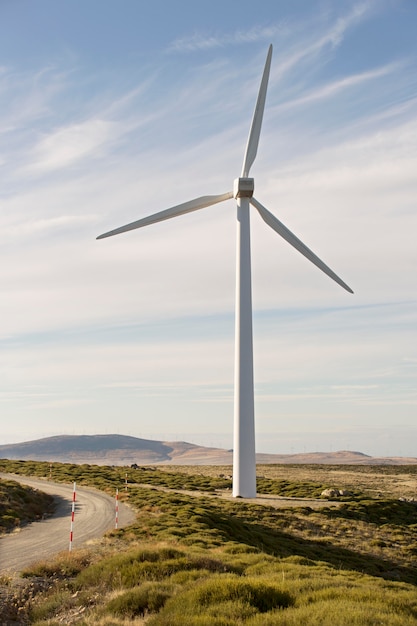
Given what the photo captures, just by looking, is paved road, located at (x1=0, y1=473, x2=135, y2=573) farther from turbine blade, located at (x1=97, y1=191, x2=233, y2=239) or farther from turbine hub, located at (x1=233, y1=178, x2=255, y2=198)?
turbine hub, located at (x1=233, y1=178, x2=255, y2=198)

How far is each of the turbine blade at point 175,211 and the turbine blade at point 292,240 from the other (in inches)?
127

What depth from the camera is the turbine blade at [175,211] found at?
46562 mm

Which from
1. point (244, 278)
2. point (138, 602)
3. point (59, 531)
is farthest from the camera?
point (244, 278)

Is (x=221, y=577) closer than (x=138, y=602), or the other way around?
(x=138, y=602)

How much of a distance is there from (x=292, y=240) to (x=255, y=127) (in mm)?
10610

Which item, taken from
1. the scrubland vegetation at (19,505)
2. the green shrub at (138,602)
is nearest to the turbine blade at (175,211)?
the scrubland vegetation at (19,505)

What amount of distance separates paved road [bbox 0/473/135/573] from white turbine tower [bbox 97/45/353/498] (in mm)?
10340

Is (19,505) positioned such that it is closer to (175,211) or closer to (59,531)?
(59,531)

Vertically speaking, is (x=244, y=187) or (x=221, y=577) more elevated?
(x=244, y=187)

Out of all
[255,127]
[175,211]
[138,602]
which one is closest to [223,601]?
[138,602]

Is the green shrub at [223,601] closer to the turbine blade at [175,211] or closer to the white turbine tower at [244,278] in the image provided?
the white turbine tower at [244,278]

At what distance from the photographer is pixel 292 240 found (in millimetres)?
50031

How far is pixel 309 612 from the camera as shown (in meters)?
11.7

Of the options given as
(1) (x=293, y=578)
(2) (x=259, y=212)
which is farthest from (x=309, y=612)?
(2) (x=259, y=212)
